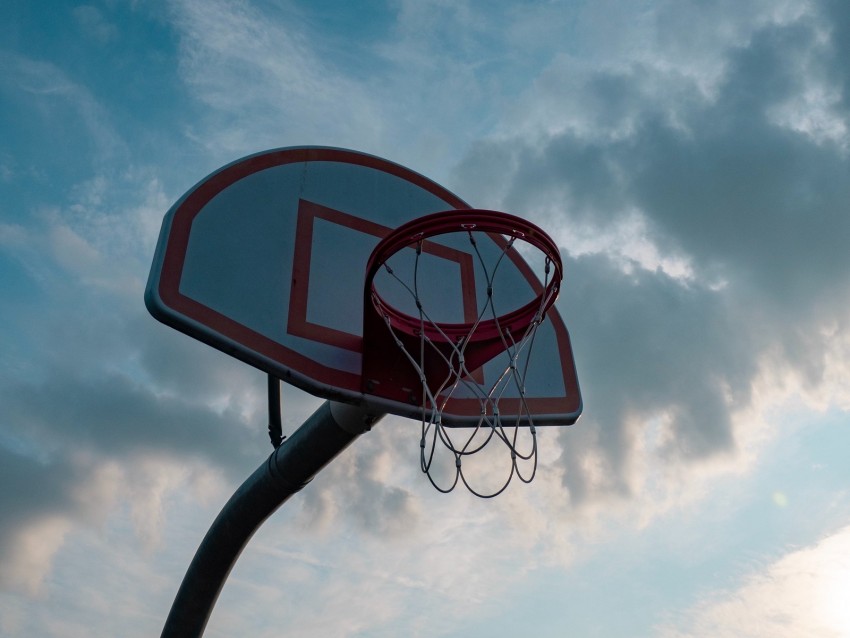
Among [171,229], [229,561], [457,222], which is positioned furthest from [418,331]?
[229,561]

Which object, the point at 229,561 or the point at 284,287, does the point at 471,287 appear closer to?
the point at 284,287

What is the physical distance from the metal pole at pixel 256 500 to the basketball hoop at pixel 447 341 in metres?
0.30

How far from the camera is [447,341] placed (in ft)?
13.3

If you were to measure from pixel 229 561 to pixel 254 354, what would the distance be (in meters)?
2.12

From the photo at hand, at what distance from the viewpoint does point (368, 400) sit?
12.6ft

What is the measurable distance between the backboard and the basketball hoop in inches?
3.3

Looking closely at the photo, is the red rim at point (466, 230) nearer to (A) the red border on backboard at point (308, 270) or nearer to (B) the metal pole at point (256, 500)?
(A) the red border on backboard at point (308, 270)

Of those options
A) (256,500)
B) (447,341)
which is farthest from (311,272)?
(256,500)

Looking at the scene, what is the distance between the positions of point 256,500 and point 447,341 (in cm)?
173

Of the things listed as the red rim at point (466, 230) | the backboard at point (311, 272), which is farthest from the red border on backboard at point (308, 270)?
the red rim at point (466, 230)

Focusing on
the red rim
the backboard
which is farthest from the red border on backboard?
the red rim

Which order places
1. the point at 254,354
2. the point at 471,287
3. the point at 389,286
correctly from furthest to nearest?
the point at 471,287 < the point at 389,286 < the point at 254,354

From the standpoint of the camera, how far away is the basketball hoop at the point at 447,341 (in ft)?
12.4

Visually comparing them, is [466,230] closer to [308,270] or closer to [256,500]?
[308,270]
